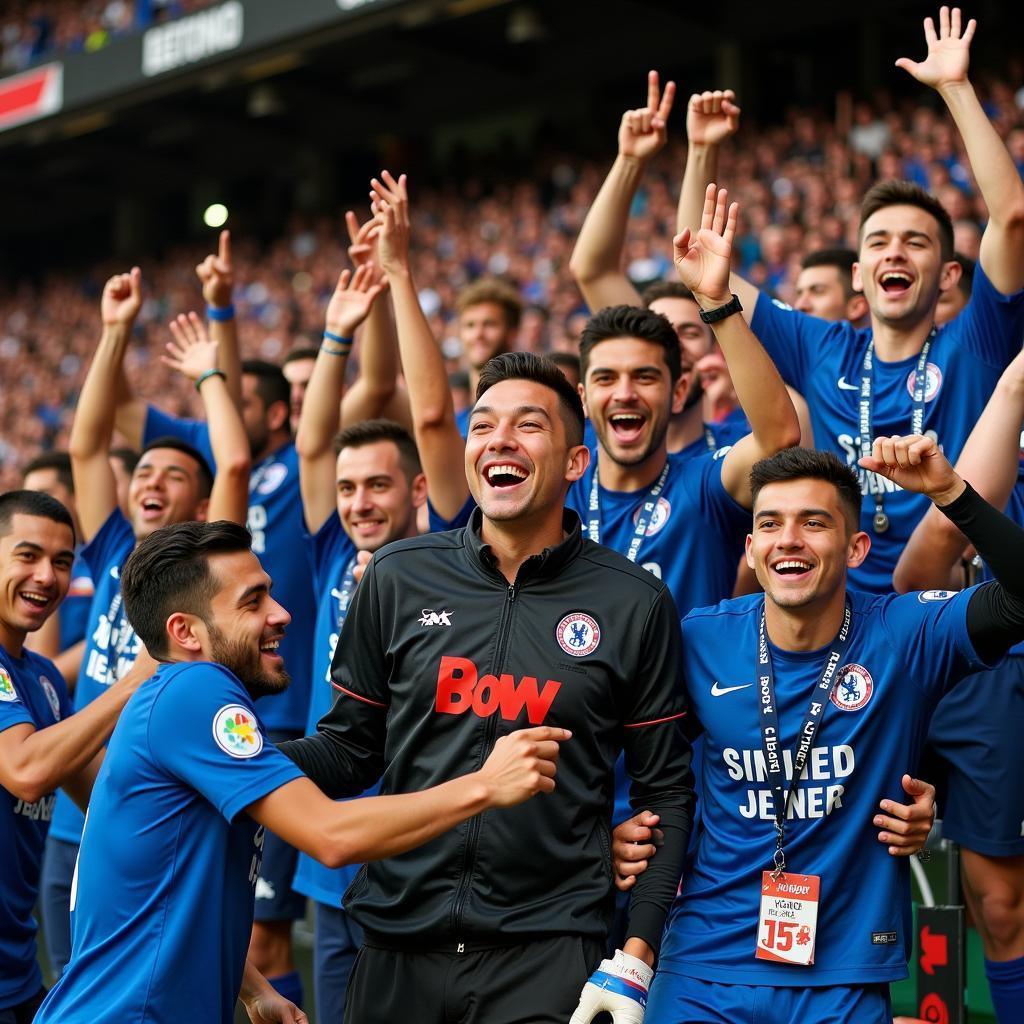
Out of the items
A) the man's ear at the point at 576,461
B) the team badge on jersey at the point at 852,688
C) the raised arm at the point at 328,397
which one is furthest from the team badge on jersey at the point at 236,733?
the raised arm at the point at 328,397

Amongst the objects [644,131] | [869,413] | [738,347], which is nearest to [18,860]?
[738,347]

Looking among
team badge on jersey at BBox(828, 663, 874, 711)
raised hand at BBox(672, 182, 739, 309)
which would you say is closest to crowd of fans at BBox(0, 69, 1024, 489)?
raised hand at BBox(672, 182, 739, 309)

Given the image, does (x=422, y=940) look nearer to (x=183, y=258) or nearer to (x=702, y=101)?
(x=702, y=101)

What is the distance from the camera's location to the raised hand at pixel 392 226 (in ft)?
14.8

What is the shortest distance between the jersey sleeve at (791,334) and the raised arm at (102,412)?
2367 mm

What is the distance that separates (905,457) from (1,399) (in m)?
20.3

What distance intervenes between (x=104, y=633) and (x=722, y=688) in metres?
2.90

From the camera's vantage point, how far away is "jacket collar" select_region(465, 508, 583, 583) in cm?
331

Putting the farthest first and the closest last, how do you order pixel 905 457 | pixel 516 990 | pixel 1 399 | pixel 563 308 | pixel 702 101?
pixel 1 399 → pixel 563 308 → pixel 702 101 → pixel 905 457 → pixel 516 990

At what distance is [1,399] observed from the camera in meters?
21.4

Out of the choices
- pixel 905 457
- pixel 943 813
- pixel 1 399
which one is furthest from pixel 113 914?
pixel 1 399

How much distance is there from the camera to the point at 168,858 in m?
3.01

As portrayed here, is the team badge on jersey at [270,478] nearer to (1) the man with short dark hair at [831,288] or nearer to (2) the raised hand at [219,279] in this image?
(2) the raised hand at [219,279]

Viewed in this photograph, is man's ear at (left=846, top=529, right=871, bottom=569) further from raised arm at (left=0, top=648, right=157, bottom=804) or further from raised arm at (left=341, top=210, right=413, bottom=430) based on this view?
raised arm at (left=341, top=210, right=413, bottom=430)
